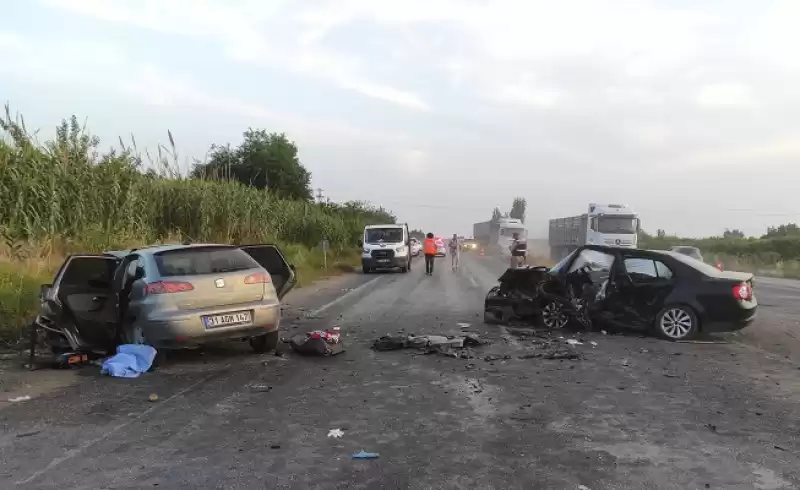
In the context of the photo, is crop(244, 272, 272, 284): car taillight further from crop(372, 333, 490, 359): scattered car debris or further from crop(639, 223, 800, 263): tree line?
crop(639, 223, 800, 263): tree line

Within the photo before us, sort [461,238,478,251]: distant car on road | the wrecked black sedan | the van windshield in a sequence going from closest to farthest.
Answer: the wrecked black sedan < the van windshield < [461,238,478,251]: distant car on road

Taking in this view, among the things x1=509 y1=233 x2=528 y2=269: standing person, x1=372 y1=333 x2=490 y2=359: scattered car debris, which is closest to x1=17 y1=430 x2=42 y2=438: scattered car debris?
x1=372 y1=333 x2=490 y2=359: scattered car debris

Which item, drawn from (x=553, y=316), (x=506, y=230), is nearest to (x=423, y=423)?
(x=553, y=316)

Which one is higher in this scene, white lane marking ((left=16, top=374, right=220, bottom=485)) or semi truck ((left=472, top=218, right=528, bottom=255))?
semi truck ((left=472, top=218, right=528, bottom=255))

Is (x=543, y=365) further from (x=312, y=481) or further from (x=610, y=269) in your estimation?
(x=312, y=481)

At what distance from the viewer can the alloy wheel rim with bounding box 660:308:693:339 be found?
397 inches

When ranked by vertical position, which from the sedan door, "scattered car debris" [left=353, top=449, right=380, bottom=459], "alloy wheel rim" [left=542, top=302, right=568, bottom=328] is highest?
the sedan door

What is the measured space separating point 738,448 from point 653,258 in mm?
6206

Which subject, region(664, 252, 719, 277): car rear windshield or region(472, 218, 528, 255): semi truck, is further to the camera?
region(472, 218, 528, 255): semi truck

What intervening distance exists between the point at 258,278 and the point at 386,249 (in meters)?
20.7

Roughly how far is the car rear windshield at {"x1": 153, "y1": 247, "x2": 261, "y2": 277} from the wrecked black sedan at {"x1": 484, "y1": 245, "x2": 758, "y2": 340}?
5063 millimetres

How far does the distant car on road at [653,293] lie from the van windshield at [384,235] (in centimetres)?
1919

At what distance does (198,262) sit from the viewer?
27.6ft

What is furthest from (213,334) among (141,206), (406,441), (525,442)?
(141,206)
